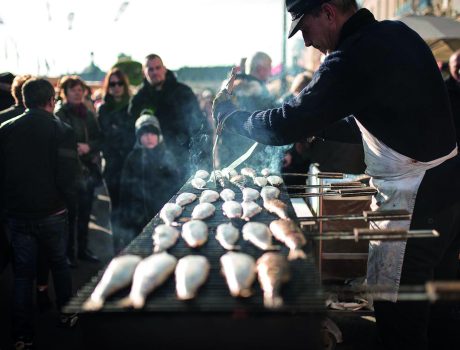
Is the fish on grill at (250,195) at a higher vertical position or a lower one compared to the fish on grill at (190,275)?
higher

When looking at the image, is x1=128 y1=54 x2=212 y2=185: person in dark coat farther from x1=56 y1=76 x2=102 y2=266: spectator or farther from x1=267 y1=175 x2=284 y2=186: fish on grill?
x1=267 y1=175 x2=284 y2=186: fish on grill

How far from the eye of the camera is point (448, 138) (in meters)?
2.55

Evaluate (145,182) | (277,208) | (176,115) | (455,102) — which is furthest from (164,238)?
(176,115)

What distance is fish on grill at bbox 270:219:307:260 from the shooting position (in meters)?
2.11

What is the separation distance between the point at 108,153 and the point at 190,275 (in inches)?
190

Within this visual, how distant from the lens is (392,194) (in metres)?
A: 2.68

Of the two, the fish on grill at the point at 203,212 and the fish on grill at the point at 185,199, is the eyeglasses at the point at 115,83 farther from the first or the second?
the fish on grill at the point at 203,212

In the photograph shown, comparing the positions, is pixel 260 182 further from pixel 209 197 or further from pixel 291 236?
pixel 291 236

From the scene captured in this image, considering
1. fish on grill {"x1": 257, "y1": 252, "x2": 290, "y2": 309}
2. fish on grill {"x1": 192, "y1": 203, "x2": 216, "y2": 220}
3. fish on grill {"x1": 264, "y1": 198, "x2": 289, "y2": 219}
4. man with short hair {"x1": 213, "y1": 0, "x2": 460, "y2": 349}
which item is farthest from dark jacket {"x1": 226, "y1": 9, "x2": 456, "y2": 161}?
fish on grill {"x1": 257, "y1": 252, "x2": 290, "y2": 309}

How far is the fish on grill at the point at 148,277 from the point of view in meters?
1.75

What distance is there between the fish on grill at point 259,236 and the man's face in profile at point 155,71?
165 inches

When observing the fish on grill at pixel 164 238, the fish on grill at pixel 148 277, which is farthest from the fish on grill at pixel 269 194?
the fish on grill at pixel 148 277

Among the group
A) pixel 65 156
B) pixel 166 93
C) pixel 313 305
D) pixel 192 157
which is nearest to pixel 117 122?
pixel 166 93

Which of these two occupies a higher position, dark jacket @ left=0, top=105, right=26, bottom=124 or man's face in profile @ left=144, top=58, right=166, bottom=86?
man's face in profile @ left=144, top=58, right=166, bottom=86
